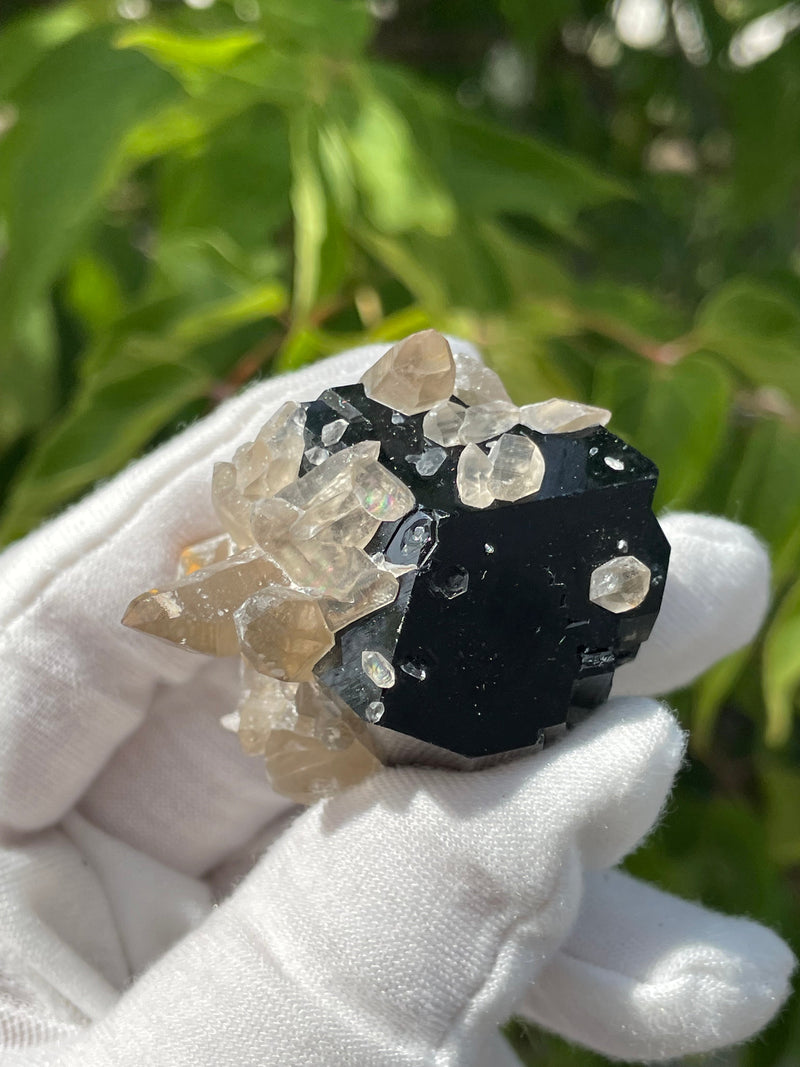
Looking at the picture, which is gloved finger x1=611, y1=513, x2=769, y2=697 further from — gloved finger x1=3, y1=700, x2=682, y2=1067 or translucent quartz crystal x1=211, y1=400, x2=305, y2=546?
translucent quartz crystal x1=211, y1=400, x2=305, y2=546

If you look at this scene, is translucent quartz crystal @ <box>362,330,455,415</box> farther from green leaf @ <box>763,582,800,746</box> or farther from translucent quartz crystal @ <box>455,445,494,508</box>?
green leaf @ <box>763,582,800,746</box>

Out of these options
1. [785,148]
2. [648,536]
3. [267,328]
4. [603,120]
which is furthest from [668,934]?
[603,120]

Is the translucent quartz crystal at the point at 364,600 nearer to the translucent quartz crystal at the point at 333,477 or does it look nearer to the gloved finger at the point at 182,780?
the translucent quartz crystal at the point at 333,477

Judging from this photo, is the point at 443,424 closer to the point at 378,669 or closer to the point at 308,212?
the point at 378,669

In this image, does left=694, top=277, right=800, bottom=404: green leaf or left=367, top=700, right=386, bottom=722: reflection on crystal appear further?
left=694, top=277, right=800, bottom=404: green leaf

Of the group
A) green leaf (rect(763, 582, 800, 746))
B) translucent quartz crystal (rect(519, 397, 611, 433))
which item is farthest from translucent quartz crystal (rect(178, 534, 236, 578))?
green leaf (rect(763, 582, 800, 746))

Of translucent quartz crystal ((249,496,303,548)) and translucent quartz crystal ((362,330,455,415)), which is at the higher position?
translucent quartz crystal ((362,330,455,415))

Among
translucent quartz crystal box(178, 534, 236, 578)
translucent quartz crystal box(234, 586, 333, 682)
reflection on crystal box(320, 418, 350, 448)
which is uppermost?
reflection on crystal box(320, 418, 350, 448)
